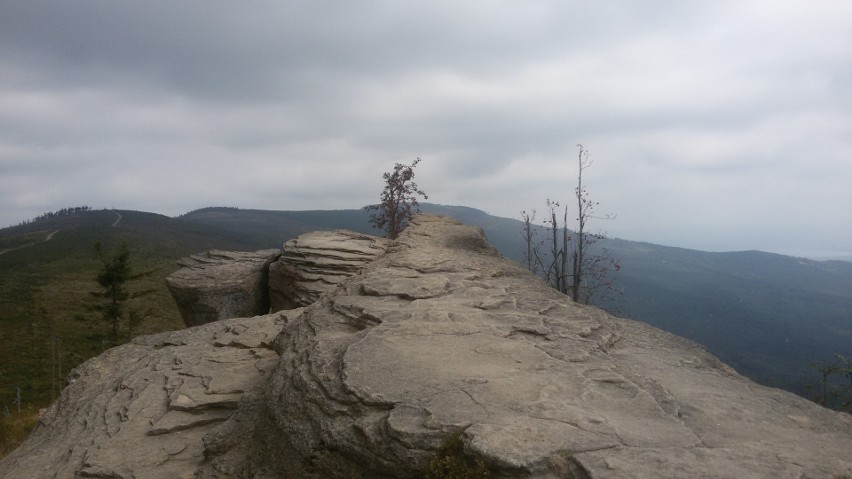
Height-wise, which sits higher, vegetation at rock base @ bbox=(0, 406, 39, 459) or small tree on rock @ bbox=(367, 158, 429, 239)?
small tree on rock @ bbox=(367, 158, 429, 239)

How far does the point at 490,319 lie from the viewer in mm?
8117

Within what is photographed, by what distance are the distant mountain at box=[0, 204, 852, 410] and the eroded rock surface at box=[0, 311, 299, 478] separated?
16.5m

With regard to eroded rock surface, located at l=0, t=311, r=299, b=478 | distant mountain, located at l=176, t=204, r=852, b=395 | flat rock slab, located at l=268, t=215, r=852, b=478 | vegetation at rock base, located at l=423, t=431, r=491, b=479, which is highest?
flat rock slab, located at l=268, t=215, r=852, b=478

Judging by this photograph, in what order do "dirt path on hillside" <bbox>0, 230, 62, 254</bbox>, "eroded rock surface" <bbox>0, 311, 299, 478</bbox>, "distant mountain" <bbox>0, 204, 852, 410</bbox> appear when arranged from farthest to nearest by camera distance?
"dirt path on hillside" <bbox>0, 230, 62, 254</bbox>, "distant mountain" <bbox>0, 204, 852, 410</bbox>, "eroded rock surface" <bbox>0, 311, 299, 478</bbox>

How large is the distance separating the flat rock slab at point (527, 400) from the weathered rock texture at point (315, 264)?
8.29m

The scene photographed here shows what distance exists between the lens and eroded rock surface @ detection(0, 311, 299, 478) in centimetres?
771

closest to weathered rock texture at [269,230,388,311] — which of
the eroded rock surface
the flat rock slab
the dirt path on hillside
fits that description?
the eroded rock surface

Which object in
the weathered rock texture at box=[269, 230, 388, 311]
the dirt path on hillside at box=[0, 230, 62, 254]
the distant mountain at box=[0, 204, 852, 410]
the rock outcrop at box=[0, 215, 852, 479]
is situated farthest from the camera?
the dirt path on hillside at box=[0, 230, 62, 254]

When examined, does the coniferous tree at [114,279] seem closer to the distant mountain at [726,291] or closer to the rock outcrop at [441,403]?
the rock outcrop at [441,403]

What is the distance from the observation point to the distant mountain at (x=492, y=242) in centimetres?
4756

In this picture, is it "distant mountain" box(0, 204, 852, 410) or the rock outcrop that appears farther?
"distant mountain" box(0, 204, 852, 410)

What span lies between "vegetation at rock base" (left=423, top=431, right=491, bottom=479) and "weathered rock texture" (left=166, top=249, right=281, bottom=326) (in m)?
17.4

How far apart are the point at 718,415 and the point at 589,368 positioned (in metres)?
1.52

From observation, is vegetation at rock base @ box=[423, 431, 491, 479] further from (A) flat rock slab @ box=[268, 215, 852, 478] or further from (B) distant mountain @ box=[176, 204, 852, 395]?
(B) distant mountain @ box=[176, 204, 852, 395]
